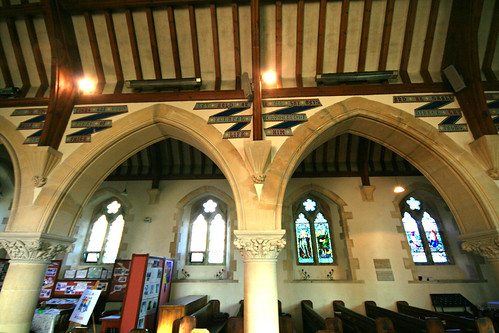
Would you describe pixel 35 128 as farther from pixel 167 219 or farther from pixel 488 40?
pixel 488 40

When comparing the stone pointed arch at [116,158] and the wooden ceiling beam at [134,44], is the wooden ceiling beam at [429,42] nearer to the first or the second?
the stone pointed arch at [116,158]

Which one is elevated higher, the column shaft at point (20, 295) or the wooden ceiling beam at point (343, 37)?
the wooden ceiling beam at point (343, 37)

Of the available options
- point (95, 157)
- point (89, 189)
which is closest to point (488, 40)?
point (95, 157)

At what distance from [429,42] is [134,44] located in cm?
542

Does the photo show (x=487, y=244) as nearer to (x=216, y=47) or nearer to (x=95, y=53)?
(x=216, y=47)

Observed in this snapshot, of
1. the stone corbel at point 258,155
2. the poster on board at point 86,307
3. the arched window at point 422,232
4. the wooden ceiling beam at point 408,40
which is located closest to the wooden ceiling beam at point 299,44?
the stone corbel at point 258,155

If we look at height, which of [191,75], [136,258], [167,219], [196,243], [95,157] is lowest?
[136,258]

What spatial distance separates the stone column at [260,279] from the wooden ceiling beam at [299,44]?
116 inches

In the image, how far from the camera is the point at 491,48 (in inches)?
169

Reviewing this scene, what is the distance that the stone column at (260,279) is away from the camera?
10.5 ft

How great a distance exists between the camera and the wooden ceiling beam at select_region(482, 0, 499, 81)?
408cm

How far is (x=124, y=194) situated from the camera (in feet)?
22.2

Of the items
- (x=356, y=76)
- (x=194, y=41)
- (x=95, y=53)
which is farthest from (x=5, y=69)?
(x=356, y=76)

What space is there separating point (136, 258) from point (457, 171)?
5.80m
